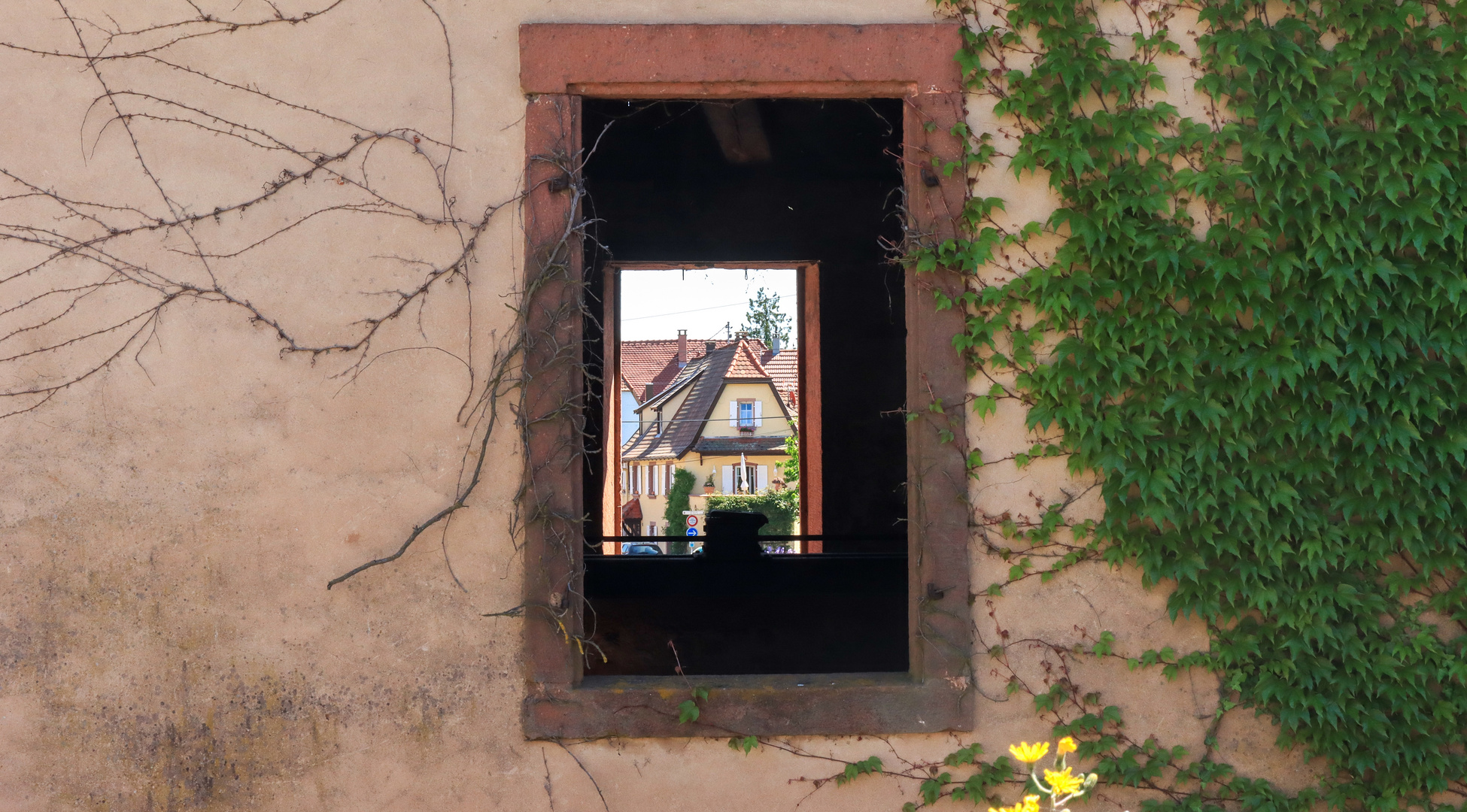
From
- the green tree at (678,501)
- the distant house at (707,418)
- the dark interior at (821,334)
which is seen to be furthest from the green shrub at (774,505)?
the dark interior at (821,334)

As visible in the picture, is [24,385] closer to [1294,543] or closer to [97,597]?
[97,597]

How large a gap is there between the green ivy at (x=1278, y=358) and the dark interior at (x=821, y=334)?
93.7 inches

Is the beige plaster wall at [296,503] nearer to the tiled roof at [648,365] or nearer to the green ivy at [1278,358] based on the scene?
the green ivy at [1278,358]

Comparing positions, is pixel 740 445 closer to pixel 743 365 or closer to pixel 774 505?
pixel 743 365

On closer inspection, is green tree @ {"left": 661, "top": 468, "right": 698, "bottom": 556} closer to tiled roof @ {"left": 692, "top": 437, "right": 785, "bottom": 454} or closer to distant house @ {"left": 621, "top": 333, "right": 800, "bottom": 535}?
distant house @ {"left": 621, "top": 333, "right": 800, "bottom": 535}

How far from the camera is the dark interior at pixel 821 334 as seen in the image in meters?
6.64

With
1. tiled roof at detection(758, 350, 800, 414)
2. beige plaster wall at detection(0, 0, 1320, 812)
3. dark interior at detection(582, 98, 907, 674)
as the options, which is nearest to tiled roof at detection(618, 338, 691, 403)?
tiled roof at detection(758, 350, 800, 414)

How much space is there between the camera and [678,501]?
108ft

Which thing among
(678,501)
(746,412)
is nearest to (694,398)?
(746,412)

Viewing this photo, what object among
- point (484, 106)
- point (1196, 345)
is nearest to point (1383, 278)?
point (1196, 345)

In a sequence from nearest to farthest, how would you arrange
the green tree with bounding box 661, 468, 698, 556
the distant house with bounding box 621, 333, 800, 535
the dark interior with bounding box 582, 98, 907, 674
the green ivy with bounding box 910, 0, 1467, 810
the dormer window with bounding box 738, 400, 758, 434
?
the green ivy with bounding box 910, 0, 1467, 810
the dark interior with bounding box 582, 98, 907, 674
the green tree with bounding box 661, 468, 698, 556
the distant house with bounding box 621, 333, 800, 535
the dormer window with bounding box 738, 400, 758, 434

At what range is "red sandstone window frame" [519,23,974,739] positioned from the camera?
3250 millimetres

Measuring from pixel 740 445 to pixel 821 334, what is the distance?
81.0ft

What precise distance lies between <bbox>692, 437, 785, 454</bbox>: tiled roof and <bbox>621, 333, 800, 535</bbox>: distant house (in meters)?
0.02
